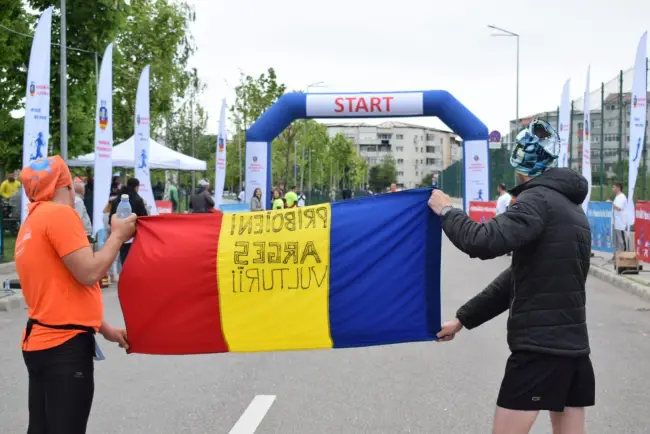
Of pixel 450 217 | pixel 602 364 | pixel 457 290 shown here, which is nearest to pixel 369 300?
pixel 450 217

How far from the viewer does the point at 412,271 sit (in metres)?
4.84

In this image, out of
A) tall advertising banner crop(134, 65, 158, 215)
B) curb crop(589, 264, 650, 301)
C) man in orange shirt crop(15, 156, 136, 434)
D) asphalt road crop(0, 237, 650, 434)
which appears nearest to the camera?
man in orange shirt crop(15, 156, 136, 434)

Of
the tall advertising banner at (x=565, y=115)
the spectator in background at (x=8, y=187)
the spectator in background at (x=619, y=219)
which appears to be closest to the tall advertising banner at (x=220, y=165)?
the spectator in background at (x=8, y=187)

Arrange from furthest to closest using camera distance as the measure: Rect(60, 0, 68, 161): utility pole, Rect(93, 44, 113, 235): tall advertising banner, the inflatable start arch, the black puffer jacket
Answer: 1. the inflatable start arch
2. Rect(60, 0, 68, 161): utility pole
3. Rect(93, 44, 113, 235): tall advertising banner
4. the black puffer jacket

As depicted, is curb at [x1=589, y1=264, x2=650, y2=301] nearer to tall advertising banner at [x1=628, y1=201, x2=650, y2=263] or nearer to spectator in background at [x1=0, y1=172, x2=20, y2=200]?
tall advertising banner at [x1=628, y1=201, x2=650, y2=263]

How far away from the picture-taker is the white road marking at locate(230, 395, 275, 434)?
250 inches

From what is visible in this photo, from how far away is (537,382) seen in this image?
3.82 meters

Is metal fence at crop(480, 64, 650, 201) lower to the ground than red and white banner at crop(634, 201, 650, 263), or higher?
higher

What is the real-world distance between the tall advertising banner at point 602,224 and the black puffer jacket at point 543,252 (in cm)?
1871

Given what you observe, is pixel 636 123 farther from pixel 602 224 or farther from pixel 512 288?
pixel 512 288

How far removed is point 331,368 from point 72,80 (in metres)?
21.2

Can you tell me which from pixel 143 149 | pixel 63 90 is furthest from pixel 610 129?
pixel 63 90

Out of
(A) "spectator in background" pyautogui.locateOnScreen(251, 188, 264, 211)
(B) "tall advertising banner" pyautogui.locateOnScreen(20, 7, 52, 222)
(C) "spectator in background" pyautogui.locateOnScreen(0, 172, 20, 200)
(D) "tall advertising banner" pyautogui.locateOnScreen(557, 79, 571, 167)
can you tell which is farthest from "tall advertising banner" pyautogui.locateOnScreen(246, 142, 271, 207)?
(B) "tall advertising banner" pyautogui.locateOnScreen(20, 7, 52, 222)

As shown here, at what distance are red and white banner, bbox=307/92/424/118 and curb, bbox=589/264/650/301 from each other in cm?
1141
